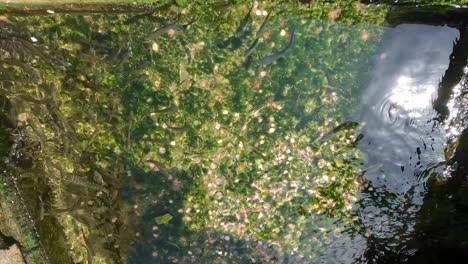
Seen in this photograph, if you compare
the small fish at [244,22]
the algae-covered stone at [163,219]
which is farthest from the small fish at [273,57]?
the algae-covered stone at [163,219]

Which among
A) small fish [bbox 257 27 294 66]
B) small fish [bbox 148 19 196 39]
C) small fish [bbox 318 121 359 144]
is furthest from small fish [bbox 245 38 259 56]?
small fish [bbox 318 121 359 144]

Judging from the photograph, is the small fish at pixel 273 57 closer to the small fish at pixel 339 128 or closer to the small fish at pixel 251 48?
the small fish at pixel 251 48

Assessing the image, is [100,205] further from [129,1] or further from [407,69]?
[407,69]

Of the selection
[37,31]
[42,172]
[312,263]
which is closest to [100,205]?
[42,172]

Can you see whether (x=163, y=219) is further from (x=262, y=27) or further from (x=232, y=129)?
(x=262, y=27)

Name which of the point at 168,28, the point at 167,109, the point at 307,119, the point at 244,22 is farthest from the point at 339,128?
the point at 168,28

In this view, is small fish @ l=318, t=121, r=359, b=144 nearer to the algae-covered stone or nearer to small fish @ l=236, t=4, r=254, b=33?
small fish @ l=236, t=4, r=254, b=33
